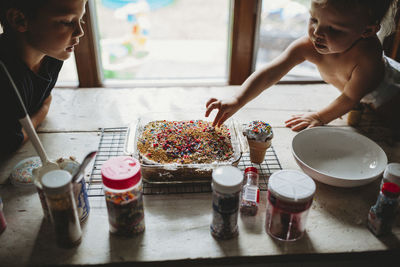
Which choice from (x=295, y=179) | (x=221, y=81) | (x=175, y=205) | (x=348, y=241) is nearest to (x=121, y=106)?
(x=221, y=81)

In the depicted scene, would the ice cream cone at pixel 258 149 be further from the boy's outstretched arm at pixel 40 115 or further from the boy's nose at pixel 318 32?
the boy's outstretched arm at pixel 40 115

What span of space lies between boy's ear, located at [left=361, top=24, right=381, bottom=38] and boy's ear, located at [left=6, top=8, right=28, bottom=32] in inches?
36.9

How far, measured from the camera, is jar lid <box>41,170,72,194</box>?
0.55 meters

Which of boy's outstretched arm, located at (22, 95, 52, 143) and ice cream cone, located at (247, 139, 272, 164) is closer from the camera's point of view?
ice cream cone, located at (247, 139, 272, 164)

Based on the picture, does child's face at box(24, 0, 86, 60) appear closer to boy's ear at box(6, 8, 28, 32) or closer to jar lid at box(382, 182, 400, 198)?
boy's ear at box(6, 8, 28, 32)

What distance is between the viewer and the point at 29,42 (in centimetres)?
86

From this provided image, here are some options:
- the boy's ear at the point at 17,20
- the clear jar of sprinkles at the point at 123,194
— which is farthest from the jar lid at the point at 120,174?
the boy's ear at the point at 17,20

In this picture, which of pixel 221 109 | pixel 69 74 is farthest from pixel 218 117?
pixel 69 74

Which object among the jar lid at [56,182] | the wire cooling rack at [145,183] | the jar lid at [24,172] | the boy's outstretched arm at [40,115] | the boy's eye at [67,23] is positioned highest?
the boy's eye at [67,23]

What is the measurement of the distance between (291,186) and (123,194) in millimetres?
323

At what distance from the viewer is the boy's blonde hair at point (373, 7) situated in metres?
0.85

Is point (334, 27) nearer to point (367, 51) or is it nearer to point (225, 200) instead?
point (367, 51)

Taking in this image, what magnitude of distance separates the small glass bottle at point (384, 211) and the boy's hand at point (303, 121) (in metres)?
0.41

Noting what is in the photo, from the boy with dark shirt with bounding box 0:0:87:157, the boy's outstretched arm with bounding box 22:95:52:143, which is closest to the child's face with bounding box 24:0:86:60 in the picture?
the boy with dark shirt with bounding box 0:0:87:157
